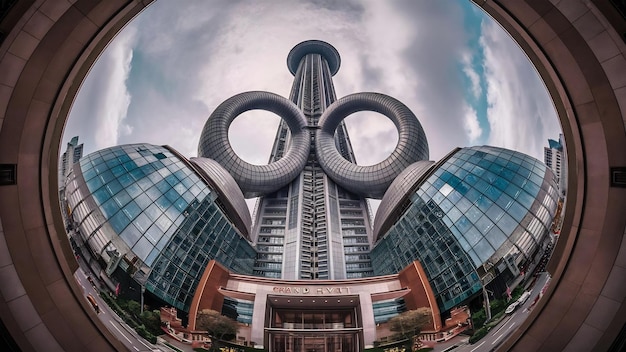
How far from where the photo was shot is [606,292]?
8766 mm

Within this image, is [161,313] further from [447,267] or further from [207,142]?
[207,142]

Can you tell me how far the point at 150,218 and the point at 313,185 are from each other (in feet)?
189

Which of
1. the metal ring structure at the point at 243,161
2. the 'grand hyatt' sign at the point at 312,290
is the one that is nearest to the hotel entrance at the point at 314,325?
the 'grand hyatt' sign at the point at 312,290

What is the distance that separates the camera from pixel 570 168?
10.3 meters

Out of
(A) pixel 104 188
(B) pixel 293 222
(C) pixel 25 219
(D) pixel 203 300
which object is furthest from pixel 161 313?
(B) pixel 293 222

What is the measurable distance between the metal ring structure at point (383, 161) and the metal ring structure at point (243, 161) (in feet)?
18.5

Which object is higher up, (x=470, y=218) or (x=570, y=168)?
(x=470, y=218)

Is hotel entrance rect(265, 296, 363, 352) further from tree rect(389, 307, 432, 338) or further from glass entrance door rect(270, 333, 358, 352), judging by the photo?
tree rect(389, 307, 432, 338)

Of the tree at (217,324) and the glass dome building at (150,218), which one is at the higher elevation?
the glass dome building at (150,218)

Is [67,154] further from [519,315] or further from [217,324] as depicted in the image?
[217,324]

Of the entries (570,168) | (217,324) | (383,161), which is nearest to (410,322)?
(217,324)

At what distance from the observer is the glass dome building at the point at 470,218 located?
36.5 meters

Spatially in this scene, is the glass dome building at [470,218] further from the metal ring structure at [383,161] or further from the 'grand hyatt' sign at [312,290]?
the metal ring structure at [383,161]

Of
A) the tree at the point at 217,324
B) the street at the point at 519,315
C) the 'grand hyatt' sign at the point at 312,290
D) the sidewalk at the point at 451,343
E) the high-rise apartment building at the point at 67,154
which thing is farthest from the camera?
the 'grand hyatt' sign at the point at 312,290
